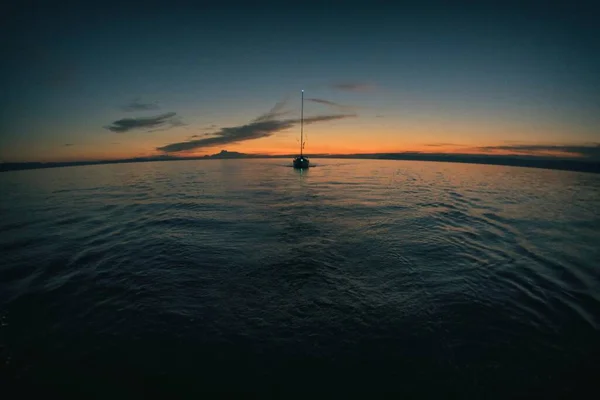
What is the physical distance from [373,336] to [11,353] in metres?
9.44

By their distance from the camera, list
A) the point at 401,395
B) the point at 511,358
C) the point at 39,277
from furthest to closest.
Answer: the point at 39,277 → the point at 511,358 → the point at 401,395

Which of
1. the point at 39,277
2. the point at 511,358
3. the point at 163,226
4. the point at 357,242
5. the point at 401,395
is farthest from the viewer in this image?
the point at 163,226

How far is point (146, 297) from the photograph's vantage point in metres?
9.27

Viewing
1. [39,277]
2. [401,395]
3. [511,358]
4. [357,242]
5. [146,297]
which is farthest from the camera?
[357,242]

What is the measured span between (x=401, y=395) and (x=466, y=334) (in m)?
3.06

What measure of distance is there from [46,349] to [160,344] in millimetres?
2974

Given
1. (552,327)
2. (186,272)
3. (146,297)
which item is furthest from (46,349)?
(552,327)

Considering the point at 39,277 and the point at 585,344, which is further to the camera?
the point at 39,277

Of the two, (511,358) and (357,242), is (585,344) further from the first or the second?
(357,242)

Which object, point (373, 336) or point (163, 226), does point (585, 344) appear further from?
point (163, 226)

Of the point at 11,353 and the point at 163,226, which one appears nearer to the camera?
the point at 11,353

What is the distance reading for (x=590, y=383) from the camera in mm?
5871

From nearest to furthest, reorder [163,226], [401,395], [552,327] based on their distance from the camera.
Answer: [401,395]
[552,327]
[163,226]

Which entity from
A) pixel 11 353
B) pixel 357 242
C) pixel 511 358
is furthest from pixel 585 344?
pixel 11 353
